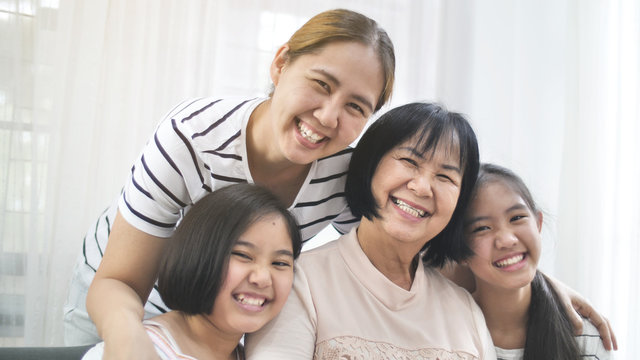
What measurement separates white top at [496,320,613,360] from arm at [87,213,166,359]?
942mm

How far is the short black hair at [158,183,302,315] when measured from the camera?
114 cm

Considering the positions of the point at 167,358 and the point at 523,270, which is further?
the point at 523,270

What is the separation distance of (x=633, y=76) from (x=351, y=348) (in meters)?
2.71

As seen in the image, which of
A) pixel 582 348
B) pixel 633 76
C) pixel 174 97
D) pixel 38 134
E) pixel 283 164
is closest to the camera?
pixel 283 164

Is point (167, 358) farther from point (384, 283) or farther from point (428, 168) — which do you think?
point (428, 168)

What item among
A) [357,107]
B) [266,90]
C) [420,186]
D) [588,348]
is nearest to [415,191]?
[420,186]

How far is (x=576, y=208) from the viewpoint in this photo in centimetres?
324

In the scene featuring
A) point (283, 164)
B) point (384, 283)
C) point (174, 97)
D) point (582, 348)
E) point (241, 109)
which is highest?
point (174, 97)

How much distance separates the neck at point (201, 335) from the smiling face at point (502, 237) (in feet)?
2.22

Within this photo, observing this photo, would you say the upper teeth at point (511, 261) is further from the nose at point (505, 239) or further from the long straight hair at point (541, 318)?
the long straight hair at point (541, 318)

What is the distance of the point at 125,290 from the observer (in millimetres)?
1201

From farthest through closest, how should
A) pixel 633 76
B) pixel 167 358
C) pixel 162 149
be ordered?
pixel 633 76
pixel 162 149
pixel 167 358

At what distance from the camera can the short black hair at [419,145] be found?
4.48ft

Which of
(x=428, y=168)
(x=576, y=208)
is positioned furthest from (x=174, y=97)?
(x=576, y=208)
